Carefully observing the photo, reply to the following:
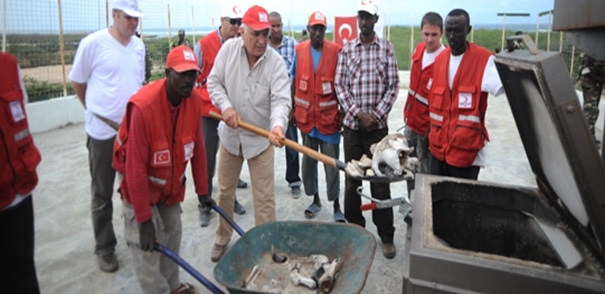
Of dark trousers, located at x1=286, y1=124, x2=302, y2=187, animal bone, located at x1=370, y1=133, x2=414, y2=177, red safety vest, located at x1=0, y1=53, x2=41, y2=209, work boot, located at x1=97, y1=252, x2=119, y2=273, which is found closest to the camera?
red safety vest, located at x1=0, y1=53, x2=41, y2=209

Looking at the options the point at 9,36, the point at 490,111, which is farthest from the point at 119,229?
the point at 490,111

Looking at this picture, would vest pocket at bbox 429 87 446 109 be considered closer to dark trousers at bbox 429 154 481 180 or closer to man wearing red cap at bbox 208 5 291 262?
dark trousers at bbox 429 154 481 180

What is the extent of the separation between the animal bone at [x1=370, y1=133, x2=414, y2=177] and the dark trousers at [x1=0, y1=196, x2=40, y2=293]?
1.90 m

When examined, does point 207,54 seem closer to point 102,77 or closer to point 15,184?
point 102,77

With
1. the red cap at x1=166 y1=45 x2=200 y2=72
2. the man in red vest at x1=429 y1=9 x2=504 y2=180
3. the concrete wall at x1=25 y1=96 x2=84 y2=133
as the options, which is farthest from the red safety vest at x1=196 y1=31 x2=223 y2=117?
the concrete wall at x1=25 y1=96 x2=84 y2=133

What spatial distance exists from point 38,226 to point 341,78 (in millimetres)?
3336

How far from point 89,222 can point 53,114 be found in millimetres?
4944

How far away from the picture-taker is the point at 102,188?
11.6 feet

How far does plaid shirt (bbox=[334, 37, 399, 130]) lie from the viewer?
155 inches

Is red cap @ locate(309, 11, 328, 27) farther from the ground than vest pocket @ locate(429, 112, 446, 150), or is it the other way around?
red cap @ locate(309, 11, 328, 27)

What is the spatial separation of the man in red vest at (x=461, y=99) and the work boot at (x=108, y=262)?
2.76m

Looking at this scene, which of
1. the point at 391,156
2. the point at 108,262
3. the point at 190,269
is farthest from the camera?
the point at 108,262

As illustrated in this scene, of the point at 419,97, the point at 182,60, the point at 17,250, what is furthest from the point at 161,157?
the point at 419,97

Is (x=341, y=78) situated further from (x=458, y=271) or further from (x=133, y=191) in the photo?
(x=458, y=271)
